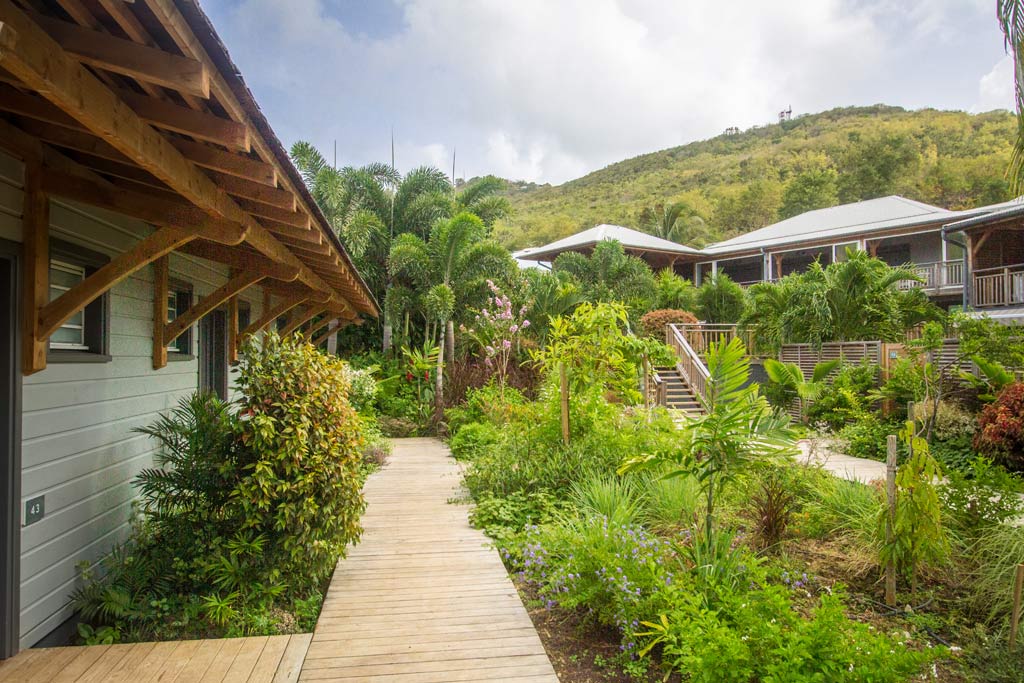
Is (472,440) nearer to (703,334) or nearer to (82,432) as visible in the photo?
(82,432)

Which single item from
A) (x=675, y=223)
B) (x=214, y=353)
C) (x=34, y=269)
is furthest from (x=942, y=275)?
(x=34, y=269)

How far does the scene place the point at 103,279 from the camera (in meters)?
3.28

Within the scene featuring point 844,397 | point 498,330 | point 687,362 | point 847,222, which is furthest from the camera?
point 847,222

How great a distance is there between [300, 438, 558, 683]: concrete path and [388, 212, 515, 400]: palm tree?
8118mm

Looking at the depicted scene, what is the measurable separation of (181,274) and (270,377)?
7.12 ft

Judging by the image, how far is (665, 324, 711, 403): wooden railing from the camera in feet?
45.9

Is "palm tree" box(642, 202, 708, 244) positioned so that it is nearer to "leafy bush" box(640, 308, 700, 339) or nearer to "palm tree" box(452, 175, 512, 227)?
"palm tree" box(452, 175, 512, 227)

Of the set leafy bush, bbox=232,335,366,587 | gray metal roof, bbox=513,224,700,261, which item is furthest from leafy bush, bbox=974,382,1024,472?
gray metal roof, bbox=513,224,700,261

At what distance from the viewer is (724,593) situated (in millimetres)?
3295

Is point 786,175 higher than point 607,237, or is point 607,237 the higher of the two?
point 786,175

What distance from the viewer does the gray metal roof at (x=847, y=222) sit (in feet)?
69.3

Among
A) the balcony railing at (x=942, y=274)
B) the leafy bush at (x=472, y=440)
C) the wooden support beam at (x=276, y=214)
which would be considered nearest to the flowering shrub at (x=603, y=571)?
the wooden support beam at (x=276, y=214)

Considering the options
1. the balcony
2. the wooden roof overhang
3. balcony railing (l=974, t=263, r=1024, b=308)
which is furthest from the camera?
the balcony

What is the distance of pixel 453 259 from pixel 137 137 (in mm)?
11603
